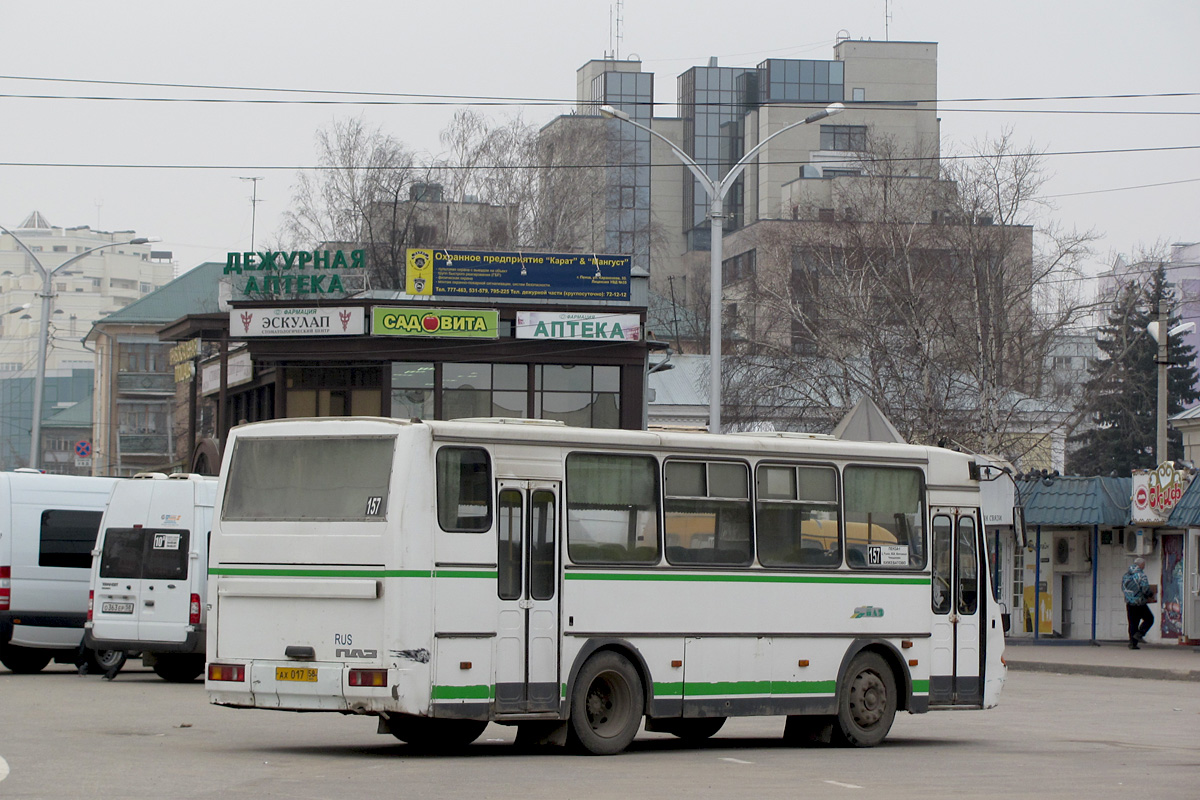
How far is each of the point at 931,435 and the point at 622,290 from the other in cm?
973

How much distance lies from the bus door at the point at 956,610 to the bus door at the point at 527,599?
14.8 feet

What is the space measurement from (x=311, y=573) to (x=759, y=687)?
13.7 feet

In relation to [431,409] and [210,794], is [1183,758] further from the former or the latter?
[431,409]

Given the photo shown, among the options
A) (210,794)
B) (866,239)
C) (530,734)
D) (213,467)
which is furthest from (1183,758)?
(213,467)

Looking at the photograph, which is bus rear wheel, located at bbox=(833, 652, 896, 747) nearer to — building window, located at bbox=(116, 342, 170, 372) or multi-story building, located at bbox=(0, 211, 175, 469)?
building window, located at bbox=(116, 342, 170, 372)

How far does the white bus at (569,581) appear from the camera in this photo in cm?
1300

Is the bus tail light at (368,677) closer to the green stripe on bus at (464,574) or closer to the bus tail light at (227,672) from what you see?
the green stripe on bus at (464,574)

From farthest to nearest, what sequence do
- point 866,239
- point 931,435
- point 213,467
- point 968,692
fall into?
1. point 213,467
2. point 866,239
3. point 931,435
4. point 968,692

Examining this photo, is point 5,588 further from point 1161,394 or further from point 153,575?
point 1161,394

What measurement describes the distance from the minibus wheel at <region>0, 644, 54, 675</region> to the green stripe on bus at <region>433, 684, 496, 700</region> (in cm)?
1267

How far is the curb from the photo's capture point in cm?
2657

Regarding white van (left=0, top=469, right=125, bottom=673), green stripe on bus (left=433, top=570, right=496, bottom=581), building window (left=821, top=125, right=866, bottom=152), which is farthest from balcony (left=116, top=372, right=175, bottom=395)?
green stripe on bus (left=433, top=570, right=496, bottom=581)

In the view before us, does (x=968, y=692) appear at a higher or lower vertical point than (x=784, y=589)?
lower

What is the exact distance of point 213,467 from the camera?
49219mm
